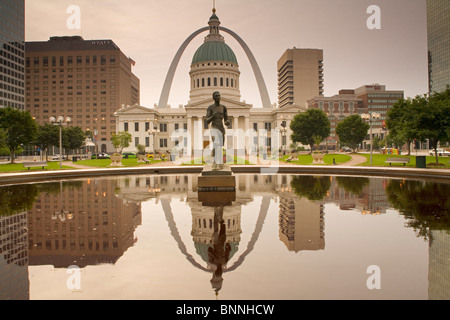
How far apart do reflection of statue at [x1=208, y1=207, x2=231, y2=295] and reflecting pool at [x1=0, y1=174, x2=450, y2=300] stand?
0.07 ft

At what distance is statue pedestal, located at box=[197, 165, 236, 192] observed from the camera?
56.3 feet

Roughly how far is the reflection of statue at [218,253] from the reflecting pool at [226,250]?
23 millimetres

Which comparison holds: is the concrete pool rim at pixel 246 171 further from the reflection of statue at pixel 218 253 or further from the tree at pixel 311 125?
the tree at pixel 311 125

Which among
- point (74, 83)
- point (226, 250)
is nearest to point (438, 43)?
point (74, 83)

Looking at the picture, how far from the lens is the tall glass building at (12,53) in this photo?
110 metres

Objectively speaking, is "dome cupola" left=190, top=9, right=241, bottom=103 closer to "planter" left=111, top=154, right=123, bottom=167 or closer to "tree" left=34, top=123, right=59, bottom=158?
"tree" left=34, top=123, right=59, bottom=158

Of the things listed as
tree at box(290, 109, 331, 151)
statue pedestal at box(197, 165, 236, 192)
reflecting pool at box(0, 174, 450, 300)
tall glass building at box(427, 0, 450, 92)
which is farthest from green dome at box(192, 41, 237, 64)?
reflecting pool at box(0, 174, 450, 300)

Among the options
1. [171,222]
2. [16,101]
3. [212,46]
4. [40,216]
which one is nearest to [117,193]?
[40,216]

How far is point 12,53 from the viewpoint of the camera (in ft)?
380

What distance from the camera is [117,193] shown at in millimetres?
17906

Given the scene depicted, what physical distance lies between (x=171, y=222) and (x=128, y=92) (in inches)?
7346

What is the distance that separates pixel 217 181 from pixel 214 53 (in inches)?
4152
